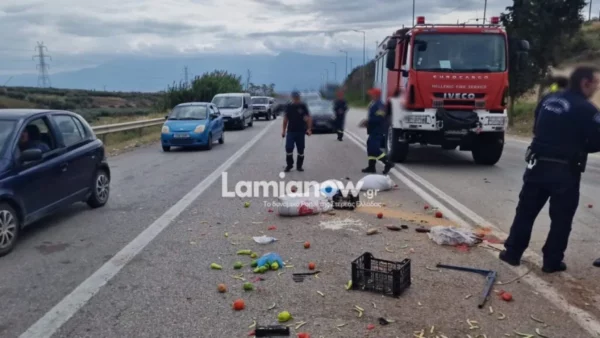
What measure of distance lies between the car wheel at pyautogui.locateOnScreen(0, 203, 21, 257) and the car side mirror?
614 mm

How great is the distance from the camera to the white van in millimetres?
29328

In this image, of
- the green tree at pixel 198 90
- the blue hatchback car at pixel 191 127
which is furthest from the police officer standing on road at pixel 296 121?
the green tree at pixel 198 90

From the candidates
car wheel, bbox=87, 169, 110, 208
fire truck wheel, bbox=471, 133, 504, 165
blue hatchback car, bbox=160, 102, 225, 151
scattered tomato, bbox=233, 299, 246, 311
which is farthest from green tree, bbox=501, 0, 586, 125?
scattered tomato, bbox=233, 299, 246, 311

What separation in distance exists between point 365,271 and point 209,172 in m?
8.22

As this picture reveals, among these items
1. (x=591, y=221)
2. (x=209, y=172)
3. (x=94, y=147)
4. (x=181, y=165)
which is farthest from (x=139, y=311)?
(x=181, y=165)

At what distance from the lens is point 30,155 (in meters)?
6.81

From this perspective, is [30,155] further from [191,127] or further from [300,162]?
[191,127]

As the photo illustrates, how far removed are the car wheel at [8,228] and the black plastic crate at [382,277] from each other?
12.8 ft

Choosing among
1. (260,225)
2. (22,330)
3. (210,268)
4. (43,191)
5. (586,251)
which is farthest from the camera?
(260,225)

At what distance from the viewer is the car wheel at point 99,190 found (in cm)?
867

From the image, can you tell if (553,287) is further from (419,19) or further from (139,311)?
(419,19)

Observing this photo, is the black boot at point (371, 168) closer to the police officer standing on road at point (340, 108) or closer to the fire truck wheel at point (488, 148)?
the police officer standing on road at point (340, 108)

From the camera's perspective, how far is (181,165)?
14398 millimetres

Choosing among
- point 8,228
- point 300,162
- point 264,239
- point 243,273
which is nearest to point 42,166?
point 8,228
